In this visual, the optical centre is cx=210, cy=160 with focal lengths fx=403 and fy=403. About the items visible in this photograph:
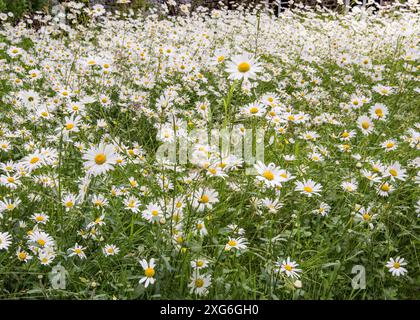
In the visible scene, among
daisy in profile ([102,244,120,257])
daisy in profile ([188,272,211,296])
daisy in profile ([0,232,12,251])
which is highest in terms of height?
daisy in profile ([0,232,12,251])

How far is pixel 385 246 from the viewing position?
2.00 metres

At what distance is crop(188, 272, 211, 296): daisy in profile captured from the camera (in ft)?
4.95

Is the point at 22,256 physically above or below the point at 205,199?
below

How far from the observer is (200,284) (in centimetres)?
152

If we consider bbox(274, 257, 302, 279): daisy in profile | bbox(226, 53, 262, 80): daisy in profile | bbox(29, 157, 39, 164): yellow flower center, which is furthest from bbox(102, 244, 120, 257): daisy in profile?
bbox(226, 53, 262, 80): daisy in profile

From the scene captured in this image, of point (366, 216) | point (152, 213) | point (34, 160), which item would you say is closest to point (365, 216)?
point (366, 216)

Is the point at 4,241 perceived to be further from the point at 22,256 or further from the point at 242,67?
the point at 242,67

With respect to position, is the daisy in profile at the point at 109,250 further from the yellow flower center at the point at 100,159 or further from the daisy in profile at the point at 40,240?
the yellow flower center at the point at 100,159

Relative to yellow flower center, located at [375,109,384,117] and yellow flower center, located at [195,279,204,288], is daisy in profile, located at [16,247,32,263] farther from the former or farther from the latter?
yellow flower center, located at [375,109,384,117]

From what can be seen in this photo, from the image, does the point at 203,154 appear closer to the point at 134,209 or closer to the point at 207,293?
the point at 134,209

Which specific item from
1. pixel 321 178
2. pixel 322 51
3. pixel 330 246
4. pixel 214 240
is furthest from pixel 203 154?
pixel 322 51
